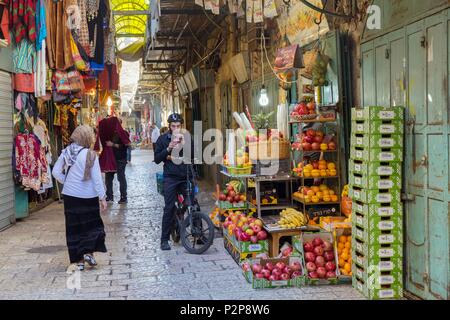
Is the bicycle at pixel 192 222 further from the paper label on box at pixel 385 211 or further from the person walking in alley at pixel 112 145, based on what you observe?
the person walking in alley at pixel 112 145

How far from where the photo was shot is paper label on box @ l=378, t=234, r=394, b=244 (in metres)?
5.49

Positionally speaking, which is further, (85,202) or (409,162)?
(85,202)

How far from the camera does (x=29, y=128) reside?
11.3 m

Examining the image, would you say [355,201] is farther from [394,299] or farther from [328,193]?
[328,193]

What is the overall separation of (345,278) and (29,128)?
25.1 ft

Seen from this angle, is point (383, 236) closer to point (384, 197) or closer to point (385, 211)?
point (385, 211)

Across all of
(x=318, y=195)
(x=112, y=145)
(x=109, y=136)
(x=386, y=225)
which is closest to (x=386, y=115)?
(x=386, y=225)

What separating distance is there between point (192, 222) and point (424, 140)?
12.1 feet

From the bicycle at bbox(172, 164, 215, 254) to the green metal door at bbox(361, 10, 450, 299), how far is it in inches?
120

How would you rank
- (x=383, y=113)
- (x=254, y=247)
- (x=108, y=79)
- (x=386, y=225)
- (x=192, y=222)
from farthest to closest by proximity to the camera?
(x=108, y=79)
(x=192, y=222)
(x=254, y=247)
(x=386, y=225)
(x=383, y=113)

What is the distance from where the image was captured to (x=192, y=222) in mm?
7848

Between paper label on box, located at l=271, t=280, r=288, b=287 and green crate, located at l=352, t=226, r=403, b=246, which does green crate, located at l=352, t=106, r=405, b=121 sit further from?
paper label on box, located at l=271, t=280, r=288, b=287

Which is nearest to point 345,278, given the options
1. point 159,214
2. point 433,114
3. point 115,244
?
point 433,114

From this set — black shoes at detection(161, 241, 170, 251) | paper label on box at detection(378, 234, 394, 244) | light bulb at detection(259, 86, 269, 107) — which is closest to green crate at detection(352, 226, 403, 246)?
paper label on box at detection(378, 234, 394, 244)
